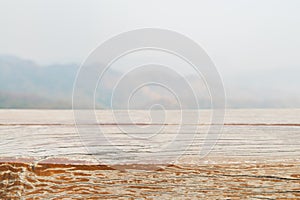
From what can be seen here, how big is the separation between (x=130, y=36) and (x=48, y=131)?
20cm

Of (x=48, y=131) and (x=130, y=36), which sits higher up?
(x=130, y=36)

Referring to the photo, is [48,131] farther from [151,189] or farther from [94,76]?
[151,189]

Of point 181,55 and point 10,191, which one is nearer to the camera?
point 10,191

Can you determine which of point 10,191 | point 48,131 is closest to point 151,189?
point 10,191

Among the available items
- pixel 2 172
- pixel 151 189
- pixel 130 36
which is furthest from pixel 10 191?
pixel 130 36

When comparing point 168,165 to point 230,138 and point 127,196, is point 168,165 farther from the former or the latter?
point 230,138

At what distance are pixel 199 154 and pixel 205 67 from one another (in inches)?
4.4

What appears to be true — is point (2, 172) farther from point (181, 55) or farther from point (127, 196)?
point (181, 55)

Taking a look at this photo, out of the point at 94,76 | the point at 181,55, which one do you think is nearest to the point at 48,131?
the point at 94,76

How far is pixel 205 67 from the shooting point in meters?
0.42

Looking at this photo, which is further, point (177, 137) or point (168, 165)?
point (177, 137)

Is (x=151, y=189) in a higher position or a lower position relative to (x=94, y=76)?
lower

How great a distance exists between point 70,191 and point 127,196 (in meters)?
0.05

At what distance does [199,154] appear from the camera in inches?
14.3
